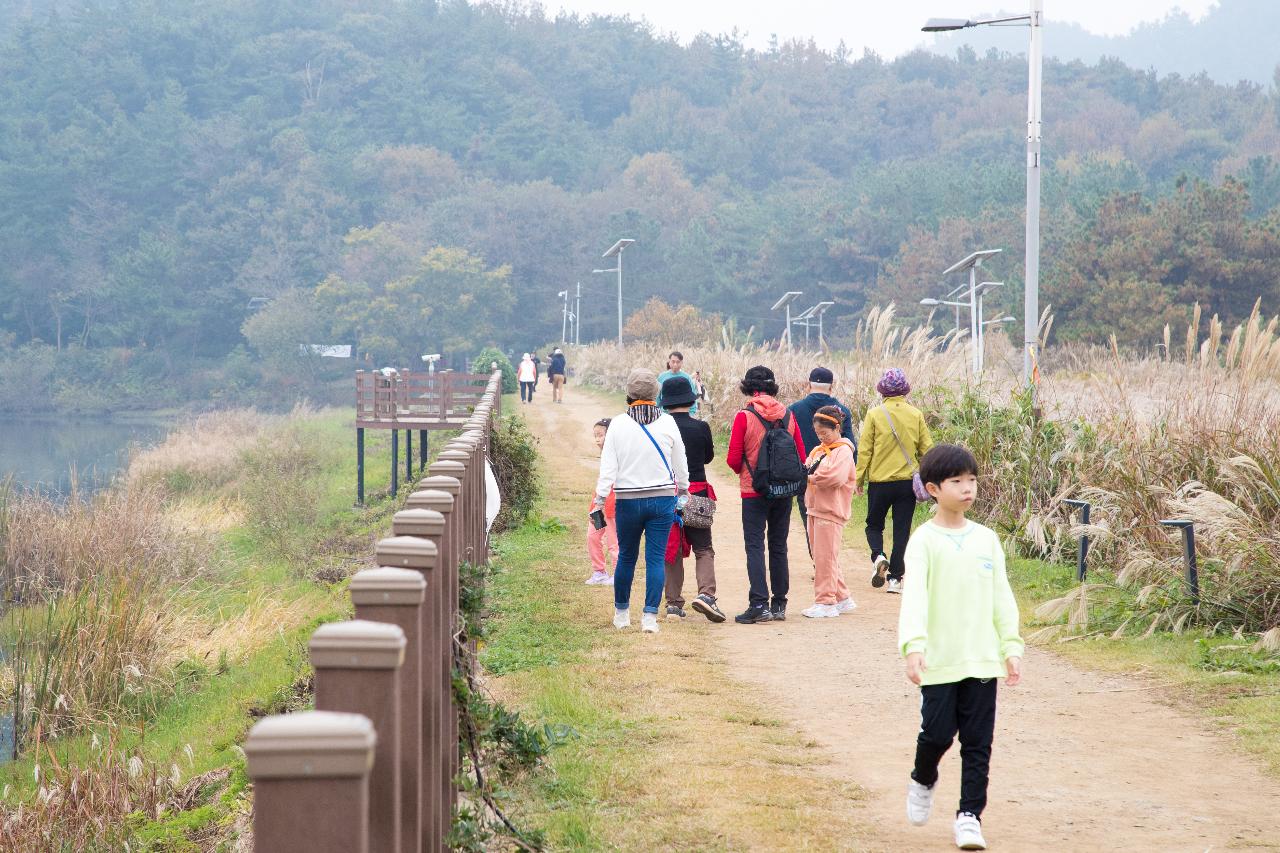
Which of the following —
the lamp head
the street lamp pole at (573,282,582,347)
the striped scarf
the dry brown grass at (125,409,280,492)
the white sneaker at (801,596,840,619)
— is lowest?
the dry brown grass at (125,409,280,492)

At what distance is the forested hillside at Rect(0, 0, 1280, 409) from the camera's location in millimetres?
81500

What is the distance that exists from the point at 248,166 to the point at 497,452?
293 ft

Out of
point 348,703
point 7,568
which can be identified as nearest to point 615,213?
point 7,568

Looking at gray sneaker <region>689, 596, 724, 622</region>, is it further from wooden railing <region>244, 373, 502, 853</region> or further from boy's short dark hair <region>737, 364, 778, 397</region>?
wooden railing <region>244, 373, 502, 853</region>

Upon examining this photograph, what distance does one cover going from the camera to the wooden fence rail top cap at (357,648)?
2430mm

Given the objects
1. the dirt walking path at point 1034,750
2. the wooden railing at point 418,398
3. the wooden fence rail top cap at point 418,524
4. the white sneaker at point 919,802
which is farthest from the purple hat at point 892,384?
the wooden railing at point 418,398

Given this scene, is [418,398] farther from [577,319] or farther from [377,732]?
[577,319]

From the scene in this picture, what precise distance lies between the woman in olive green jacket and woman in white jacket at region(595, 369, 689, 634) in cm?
185

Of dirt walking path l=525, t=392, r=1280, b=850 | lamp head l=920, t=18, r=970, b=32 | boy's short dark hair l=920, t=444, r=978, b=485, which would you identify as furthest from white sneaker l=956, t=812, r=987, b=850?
lamp head l=920, t=18, r=970, b=32

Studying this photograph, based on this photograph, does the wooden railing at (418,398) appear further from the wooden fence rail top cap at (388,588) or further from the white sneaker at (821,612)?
the wooden fence rail top cap at (388,588)

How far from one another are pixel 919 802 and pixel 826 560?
15.2 ft

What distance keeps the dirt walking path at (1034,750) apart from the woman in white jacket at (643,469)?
0.81 m

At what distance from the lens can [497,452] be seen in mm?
14148

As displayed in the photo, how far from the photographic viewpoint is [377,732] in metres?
2.55
